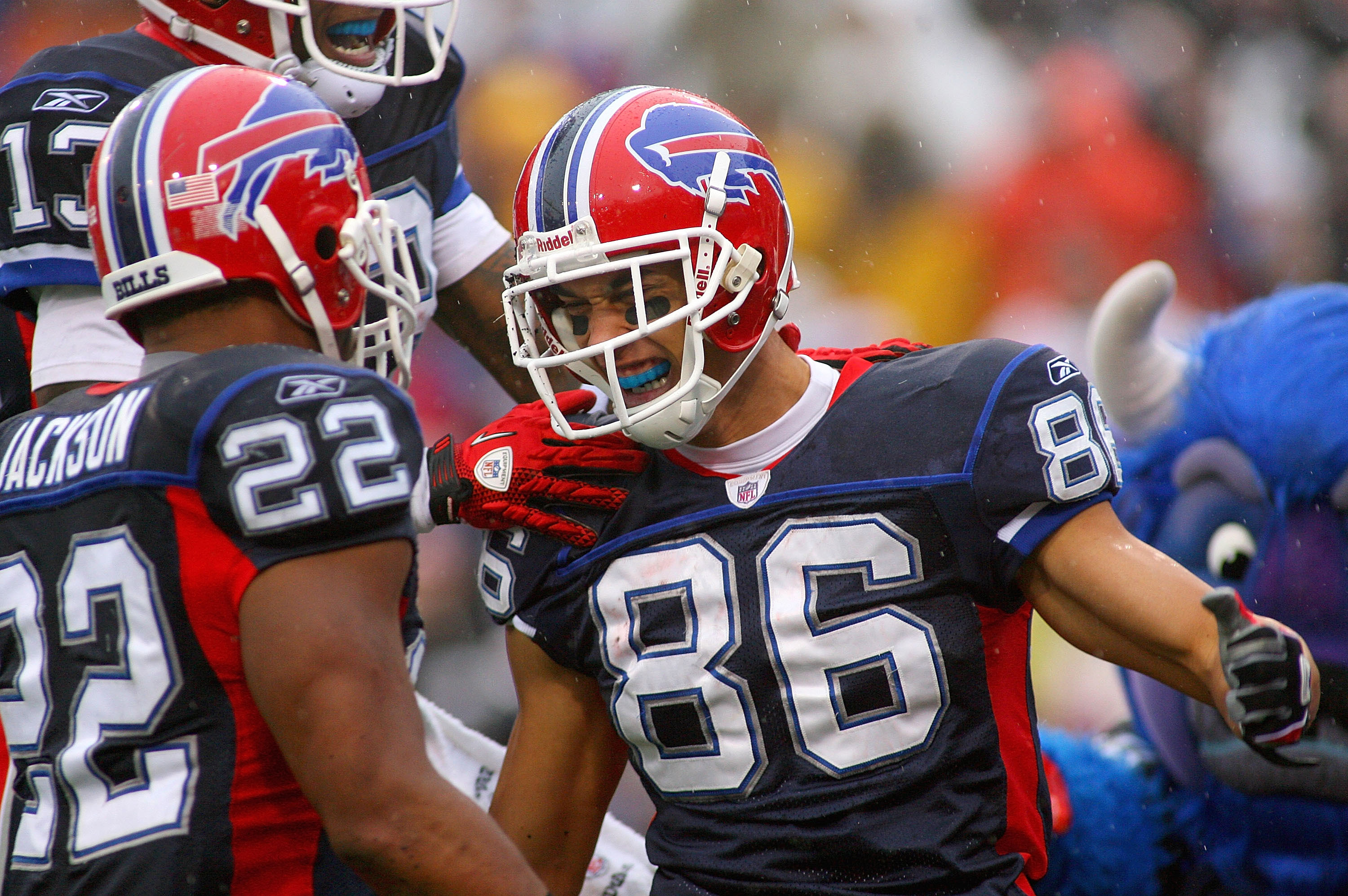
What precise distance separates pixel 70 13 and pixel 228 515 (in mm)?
4103

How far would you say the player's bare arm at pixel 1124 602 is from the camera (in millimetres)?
1751

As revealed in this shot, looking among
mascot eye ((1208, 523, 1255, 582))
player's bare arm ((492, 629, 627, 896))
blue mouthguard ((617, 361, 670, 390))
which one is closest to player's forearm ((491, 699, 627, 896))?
player's bare arm ((492, 629, 627, 896))

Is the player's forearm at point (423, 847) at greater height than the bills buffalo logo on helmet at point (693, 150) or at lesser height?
lesser

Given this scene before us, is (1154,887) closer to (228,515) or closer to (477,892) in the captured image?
(477,892)

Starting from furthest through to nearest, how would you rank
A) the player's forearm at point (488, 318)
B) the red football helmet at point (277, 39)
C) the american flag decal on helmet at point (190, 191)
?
the player's forearm at point (488, 318), the red football helmet at point (277, 39), the american flag decal on helmet at point (190, 191)

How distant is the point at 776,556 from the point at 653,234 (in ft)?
1.63

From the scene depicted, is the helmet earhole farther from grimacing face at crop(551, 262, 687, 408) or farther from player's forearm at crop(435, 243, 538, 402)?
player's forearm at crop(435, 243, 538, 402)

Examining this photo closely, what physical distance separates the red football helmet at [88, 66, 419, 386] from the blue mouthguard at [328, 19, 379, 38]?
0.65 metres

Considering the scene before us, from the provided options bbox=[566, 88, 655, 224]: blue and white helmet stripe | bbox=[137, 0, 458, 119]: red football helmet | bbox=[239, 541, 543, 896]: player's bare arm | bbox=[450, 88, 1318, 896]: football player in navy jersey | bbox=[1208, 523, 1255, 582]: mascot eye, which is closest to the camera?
bbox=[239, 541, 543, 896]: player's bare arm

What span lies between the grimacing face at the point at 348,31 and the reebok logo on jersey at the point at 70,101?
360 mm

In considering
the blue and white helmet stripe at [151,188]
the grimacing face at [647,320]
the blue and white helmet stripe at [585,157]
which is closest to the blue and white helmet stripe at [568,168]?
the blue and white helmet stripe at [585,157]

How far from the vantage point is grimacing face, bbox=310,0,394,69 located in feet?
7.49

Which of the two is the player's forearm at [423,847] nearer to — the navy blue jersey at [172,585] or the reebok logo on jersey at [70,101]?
the navy blue jersey at [172,585]

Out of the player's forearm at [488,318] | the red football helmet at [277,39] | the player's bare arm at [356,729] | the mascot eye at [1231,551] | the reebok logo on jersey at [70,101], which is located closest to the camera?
the player's bare arm at [356,729]
